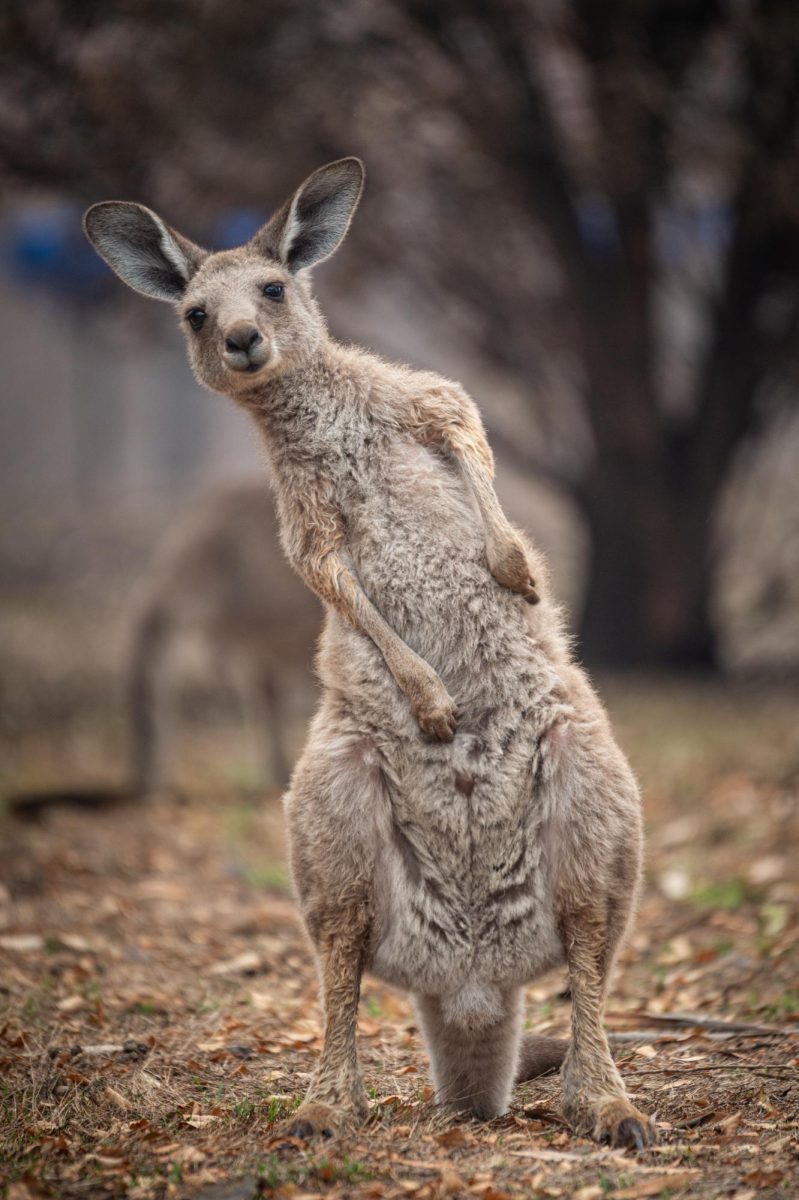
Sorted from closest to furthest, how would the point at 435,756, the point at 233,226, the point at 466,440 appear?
the point at 435,756 < the point at 466,440 < the point at 233,226

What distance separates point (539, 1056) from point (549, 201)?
612 cm

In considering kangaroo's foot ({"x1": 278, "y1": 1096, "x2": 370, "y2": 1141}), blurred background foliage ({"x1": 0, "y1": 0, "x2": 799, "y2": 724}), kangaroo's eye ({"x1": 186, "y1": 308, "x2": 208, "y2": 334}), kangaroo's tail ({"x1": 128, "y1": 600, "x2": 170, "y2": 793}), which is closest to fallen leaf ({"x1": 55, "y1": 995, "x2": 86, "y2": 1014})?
kangaroo's foot ({"x1": 278, "y1": 1096, "x2": 370, "y2": 1141})

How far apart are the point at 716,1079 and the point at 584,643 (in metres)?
6.56

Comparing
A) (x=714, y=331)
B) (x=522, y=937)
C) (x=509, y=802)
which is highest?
(x=714, y=331)

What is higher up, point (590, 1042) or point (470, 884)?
point (470, 884)

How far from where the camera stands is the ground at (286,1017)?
2.83m

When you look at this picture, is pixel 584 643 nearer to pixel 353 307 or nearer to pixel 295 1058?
pixel 353 307

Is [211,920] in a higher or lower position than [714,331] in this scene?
lower

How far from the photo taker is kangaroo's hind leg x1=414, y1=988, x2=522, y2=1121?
323 centimetres

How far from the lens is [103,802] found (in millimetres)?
6953

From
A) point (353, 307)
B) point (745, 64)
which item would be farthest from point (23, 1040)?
point (353, 307)

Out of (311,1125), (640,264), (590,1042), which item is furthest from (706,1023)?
(640,264)

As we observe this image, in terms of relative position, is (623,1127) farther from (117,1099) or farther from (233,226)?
(233,226)

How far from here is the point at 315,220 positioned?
3.77m
